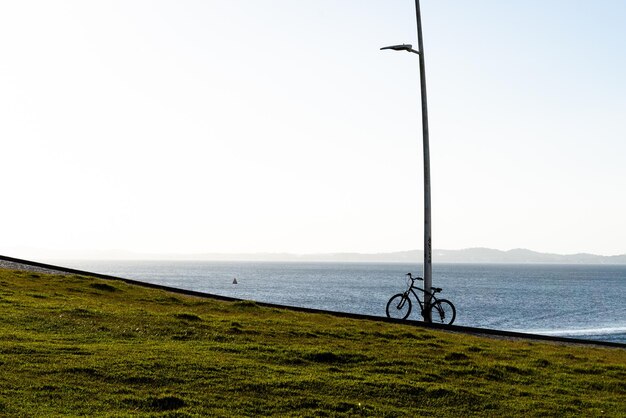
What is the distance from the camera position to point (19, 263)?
42.2 m

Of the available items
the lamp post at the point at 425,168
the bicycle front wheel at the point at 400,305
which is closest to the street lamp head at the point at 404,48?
the lamp post at the point at 425,168

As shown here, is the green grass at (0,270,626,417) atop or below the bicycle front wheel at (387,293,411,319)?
below

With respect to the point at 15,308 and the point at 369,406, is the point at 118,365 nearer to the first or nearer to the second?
the point at 369,406

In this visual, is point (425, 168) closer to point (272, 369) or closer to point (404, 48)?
point (404, 48)

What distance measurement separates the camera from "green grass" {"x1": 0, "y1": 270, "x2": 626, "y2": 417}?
1264 centimetres

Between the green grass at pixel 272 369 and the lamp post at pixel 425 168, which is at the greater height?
the lamp post at pixel 425 168

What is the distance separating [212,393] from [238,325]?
7341 millimetres

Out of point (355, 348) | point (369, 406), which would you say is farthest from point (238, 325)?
point (369, 406)

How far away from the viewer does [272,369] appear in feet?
49.7

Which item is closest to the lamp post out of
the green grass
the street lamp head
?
the street lamp head

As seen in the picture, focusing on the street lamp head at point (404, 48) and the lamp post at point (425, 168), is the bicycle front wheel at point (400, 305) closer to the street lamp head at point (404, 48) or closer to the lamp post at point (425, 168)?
the lamp post at point (425, 168)

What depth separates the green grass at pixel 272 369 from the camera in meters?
12.6

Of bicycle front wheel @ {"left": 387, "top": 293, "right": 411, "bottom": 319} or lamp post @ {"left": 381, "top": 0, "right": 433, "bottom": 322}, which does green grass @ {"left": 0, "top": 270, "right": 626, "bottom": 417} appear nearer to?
lamp post @ {"left": 381, "top": 0, "right": 433, "bottom": 322}

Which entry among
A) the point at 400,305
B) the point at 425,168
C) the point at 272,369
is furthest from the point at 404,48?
the point at 272,369
